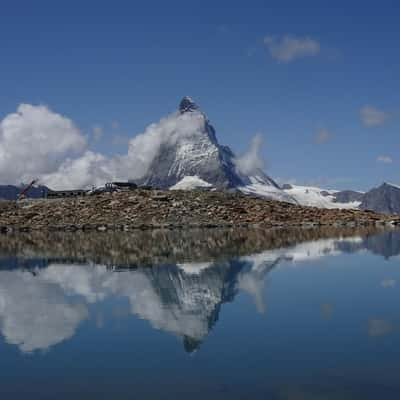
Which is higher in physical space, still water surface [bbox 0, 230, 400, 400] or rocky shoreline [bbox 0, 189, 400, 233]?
rocky shoreline [bbox 0, 189, 400, 233]

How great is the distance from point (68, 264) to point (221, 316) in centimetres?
3423

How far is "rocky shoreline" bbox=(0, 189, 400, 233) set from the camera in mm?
151375

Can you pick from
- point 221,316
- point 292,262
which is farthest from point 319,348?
point 292,262

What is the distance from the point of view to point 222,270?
50.1 metres

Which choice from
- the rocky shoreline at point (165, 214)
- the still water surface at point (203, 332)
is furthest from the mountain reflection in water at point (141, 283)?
the rocky shoreline at point (165, 214)

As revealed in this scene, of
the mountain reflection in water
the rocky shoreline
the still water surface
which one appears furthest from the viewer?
the rocky shoreline

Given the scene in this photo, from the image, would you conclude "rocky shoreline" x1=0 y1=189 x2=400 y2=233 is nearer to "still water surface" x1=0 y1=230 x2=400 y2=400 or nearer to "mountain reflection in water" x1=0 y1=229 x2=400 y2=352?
"mountain reflection in water" x1=0 y1=229 x2=400 y2=352

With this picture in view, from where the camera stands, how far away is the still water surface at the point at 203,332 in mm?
18453

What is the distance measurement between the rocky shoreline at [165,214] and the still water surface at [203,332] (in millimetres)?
98139

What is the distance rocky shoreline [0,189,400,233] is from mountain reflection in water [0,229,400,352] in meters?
72.9

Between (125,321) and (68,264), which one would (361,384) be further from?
(68,264)

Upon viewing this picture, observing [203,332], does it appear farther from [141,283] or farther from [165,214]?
[165,214]

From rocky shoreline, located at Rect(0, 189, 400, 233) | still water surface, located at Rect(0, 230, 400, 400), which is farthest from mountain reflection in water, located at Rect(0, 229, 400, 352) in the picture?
rocky shoreline, located at Rect(0, 189, 400, 233)

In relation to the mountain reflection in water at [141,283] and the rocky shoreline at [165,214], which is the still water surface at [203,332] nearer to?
the mountain reflection in water at [141,283]
